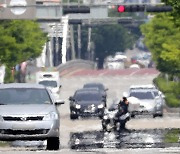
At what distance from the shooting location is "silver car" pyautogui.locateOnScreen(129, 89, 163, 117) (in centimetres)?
5212

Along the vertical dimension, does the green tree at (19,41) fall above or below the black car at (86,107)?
below

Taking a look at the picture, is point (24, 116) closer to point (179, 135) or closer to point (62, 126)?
point (179, 135)

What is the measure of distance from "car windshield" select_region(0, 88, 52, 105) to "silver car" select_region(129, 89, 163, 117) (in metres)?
23.7

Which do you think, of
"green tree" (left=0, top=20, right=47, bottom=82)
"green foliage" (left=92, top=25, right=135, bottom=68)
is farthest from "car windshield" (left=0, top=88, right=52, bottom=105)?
"green foliage" (left=92, top=25, right=135, bottom=68)

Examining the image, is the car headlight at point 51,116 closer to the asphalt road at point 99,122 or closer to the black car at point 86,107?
the asphalt road at point 99,122

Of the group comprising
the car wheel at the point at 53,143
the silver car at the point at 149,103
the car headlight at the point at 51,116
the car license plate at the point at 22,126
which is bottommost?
the silver car at the point at 149,103

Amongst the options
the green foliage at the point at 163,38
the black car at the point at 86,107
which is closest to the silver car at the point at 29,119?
the black car at the point at 86,107

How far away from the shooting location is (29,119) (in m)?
26.5

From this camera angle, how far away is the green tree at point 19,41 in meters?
81.1

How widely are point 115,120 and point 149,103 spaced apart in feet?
41.0

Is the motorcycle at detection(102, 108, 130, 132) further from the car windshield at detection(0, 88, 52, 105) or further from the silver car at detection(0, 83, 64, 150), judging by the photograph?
the silver car at detection(0, 83, 64, 150)

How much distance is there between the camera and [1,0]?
71.0m

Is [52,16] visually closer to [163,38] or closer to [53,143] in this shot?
[163,38]

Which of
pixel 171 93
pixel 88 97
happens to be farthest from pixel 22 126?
pixel 171 93
